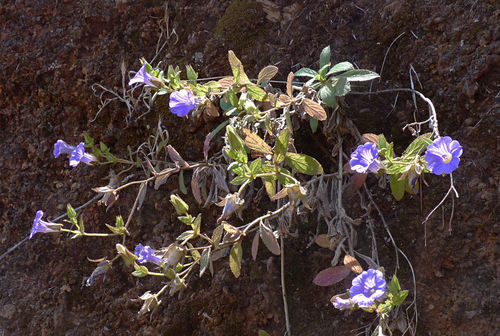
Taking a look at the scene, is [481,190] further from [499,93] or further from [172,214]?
[172,214]

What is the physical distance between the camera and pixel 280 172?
1.32 meters

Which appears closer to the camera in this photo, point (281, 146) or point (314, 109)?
point (281, 146)

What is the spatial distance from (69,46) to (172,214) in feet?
2.53

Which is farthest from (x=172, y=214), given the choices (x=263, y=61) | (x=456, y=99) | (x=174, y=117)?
(x=456, y=99)

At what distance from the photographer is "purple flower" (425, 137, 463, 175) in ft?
3.74

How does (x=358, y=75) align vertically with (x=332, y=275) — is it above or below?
above

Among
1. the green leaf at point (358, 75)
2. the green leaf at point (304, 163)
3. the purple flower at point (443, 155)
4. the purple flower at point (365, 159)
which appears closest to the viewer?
the purple flower at point (443, 155)

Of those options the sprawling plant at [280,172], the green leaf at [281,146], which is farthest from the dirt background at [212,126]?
the green leaf at [281,146]

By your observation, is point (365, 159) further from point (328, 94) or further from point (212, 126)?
point (212, 126)

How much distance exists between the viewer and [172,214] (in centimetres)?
174

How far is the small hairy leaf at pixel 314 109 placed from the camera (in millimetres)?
1406

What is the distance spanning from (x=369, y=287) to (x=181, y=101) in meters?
0.66

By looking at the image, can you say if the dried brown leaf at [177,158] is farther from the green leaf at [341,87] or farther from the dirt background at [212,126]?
the green leaf at [341,87]

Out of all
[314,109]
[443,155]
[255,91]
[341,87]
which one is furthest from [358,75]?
[443,155]
